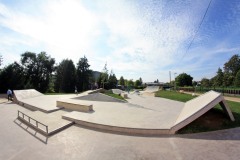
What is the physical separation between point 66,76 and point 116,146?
126ft

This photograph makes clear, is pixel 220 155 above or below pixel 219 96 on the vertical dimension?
below

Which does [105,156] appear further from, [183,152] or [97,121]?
[97,121]

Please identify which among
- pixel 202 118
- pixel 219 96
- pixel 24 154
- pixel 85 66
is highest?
pixel 85 66

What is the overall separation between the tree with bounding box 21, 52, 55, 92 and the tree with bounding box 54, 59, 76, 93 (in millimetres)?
2935

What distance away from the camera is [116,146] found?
19.0 ft

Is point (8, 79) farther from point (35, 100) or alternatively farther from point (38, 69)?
point (35, 100)

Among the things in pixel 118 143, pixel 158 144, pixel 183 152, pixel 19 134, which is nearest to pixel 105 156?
pixel 118 143

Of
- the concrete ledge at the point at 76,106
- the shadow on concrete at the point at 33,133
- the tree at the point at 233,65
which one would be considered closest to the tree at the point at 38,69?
the concrete ledge at the point at 76,106

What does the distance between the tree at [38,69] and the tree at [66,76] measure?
293cm

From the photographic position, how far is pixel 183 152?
5121 millimetres

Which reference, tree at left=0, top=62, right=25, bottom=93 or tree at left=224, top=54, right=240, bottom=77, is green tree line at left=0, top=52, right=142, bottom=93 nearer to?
tree at left=0, top=62, right=25, bottom=93

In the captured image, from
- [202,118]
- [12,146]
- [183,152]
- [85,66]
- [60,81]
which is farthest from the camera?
[85,66]

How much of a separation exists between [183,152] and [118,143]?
8.25 ft

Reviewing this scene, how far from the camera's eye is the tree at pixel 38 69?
4044 cm
